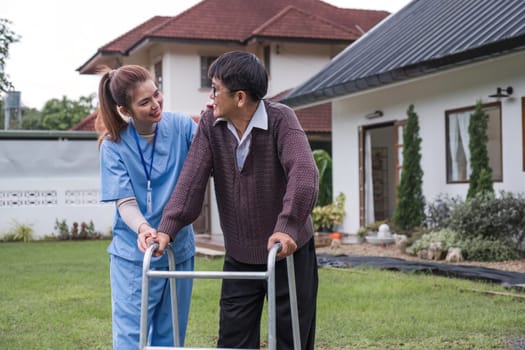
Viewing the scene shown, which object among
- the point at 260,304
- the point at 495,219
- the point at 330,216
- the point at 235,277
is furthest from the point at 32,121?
the point at 235,277

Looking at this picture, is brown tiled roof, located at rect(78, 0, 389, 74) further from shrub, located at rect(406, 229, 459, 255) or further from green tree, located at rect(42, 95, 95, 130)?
green tree, located at rect(42, 95, 95, 130)

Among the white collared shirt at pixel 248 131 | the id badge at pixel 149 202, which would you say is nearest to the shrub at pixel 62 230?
the id badge at pixel 149 202

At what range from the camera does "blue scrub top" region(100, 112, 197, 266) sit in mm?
3783

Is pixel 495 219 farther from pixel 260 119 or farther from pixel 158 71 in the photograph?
pixel 158 71

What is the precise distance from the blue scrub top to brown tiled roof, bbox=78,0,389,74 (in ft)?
66.9

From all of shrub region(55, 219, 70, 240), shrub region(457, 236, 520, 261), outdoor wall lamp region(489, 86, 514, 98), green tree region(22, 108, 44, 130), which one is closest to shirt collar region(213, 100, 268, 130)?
shrub region(457, 236, 520, 261)

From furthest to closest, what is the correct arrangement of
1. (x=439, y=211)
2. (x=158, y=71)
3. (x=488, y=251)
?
(x=158, y=71) < (x=439, y=211) < (x=488, y=251)

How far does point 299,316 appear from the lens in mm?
3686

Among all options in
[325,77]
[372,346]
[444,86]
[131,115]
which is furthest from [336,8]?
[131,115]

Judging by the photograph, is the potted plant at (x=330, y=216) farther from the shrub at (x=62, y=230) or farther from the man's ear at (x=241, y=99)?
the man's ear at (x=241, y=99)

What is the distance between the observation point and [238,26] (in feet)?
84.6

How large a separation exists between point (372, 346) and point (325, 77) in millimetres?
11656

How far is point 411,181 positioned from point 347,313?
7290mm

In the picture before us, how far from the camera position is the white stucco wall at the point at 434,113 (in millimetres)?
12141
